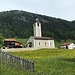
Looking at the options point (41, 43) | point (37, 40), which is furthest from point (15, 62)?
point (41, 43)

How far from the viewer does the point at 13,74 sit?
19484 millimetres

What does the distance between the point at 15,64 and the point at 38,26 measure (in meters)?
116

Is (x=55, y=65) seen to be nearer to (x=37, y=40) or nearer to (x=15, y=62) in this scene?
(x=15, y=62)

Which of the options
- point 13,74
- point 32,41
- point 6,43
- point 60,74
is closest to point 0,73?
point 13,74

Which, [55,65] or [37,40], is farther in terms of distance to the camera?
[37,40]

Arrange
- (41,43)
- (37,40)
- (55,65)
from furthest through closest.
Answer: (41,43), (37,40), (55,65)

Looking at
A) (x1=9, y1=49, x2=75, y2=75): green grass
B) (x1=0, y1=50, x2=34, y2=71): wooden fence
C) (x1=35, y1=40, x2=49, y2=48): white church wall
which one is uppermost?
(x1=35, y1=40, x2=49, y2=48): white church wall

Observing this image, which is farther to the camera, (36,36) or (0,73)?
(36,36)

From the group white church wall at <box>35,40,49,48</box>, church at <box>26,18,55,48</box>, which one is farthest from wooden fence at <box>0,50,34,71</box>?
white church wall at <box>35,40,49,48</box>

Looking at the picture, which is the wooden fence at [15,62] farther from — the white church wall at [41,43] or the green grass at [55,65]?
the white church wall at [41,43]

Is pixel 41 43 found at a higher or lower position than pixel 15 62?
higher

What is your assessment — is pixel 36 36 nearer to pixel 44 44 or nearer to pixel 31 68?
pixel 44 44

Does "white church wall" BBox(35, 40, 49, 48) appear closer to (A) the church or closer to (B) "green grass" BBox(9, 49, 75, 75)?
(A) the church

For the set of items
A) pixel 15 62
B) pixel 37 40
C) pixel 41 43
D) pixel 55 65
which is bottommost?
pixel 55 65
